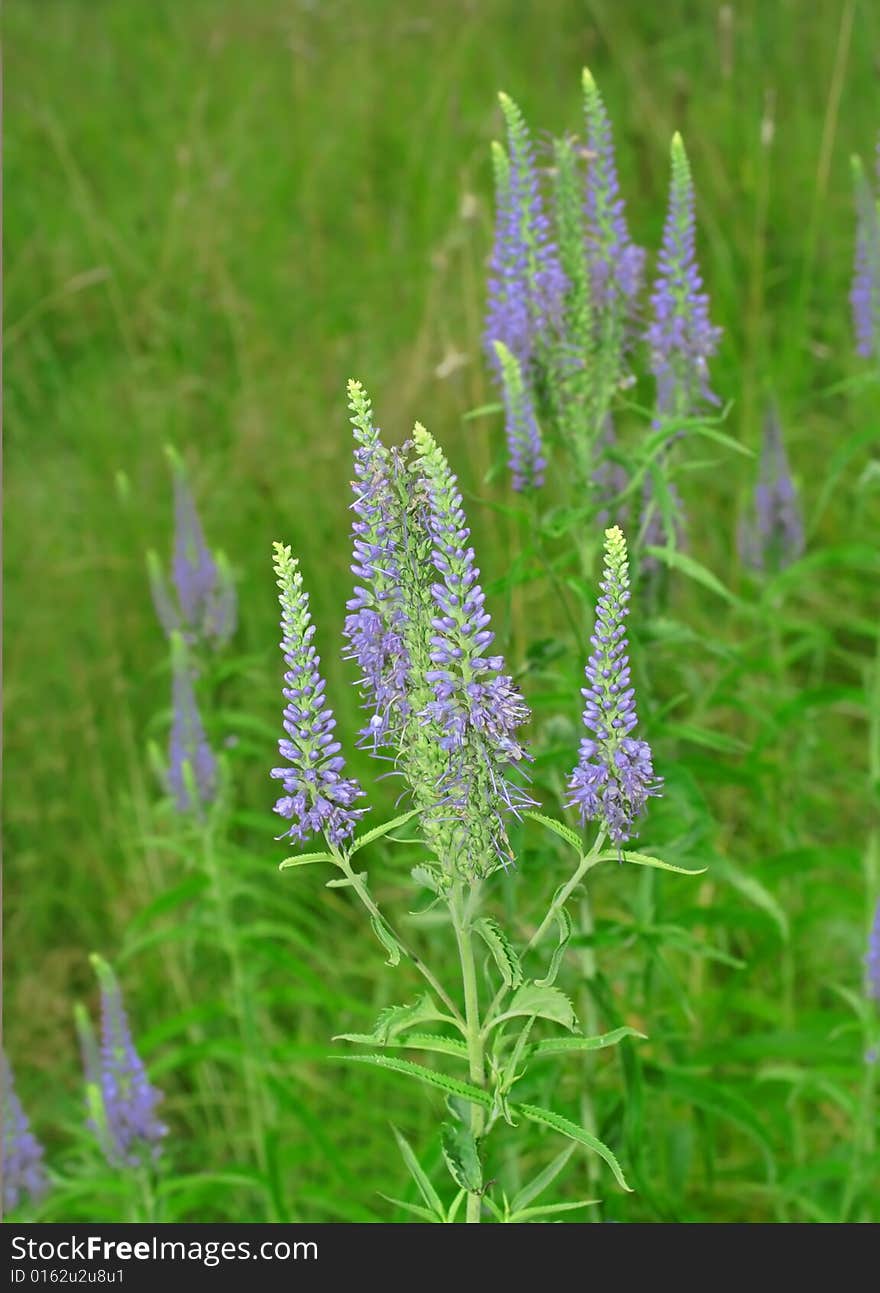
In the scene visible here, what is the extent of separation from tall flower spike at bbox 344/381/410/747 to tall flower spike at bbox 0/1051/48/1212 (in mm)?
1557

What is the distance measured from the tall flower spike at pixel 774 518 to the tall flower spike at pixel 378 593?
207 cm

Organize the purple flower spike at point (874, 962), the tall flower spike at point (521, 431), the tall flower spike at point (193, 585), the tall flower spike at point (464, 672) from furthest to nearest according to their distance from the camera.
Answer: the tall flower spike at point (193, 585) < the purple flower spike at point (874, 962) < the tall flower spike at point (521, 431) < the tall flower spike at point (464, 672)

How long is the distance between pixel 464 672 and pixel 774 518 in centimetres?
225

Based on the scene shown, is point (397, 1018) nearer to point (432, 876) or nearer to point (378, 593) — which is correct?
point (432, 876)

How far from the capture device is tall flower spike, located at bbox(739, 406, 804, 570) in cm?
373

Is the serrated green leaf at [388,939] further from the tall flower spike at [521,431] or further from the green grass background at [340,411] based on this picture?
the tall flower spike at [521,431]

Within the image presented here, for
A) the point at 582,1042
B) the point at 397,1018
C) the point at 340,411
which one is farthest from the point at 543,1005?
the point at 340,411

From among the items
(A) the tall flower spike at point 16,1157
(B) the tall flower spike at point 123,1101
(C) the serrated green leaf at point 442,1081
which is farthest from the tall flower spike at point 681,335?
(A) the tall flower spike at point 16,1157

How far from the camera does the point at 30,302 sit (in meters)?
7.08

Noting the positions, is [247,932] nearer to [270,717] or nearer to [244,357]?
[270,717]

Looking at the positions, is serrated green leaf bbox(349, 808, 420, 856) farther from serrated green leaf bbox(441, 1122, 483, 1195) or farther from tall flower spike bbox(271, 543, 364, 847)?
serrated green leaf bbox(441, 1122, 483, 1195)

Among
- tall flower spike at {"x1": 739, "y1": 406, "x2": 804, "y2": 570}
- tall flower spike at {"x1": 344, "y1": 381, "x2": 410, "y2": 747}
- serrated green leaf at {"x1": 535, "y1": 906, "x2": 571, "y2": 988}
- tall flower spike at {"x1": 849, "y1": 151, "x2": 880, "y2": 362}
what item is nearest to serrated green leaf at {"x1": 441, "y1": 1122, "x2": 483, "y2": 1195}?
serrated green leaf at {"x1": 535, "y1": 906, "x2": 571, "y2": 988}

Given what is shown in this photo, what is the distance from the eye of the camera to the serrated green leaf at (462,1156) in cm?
192

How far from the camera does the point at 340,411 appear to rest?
5594 mm
